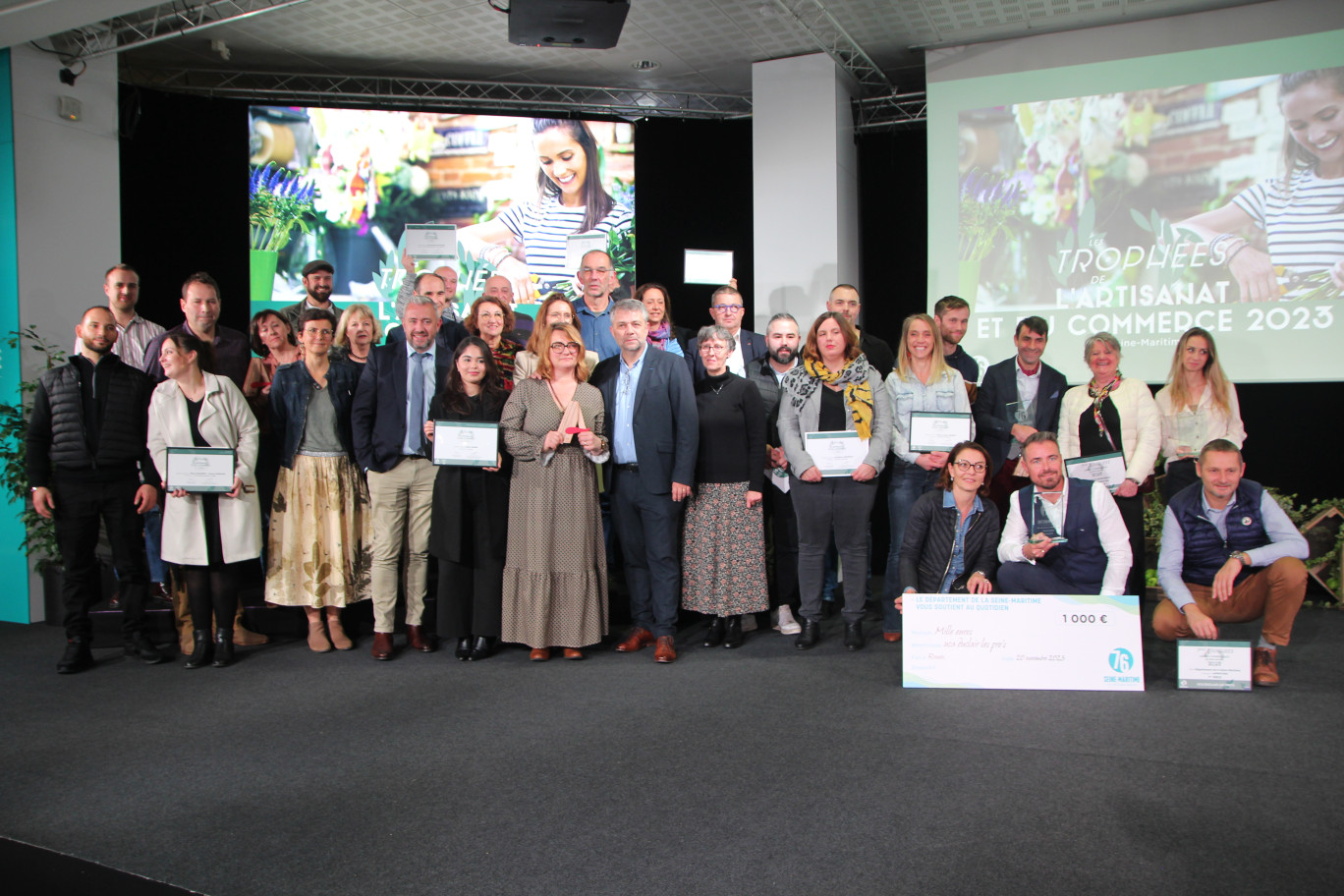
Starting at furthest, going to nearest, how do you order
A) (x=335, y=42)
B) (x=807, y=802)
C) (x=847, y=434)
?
(x=335, y=42)
(x=847, y=434)
(x=807, y=802)

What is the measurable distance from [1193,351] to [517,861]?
12.1 feet

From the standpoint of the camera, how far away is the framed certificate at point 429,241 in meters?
5.77

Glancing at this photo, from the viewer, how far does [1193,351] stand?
4.12 meters

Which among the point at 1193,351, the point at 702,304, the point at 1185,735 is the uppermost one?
the point at 702,304

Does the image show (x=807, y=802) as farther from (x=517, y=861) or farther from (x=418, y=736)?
(x=418, y=736)

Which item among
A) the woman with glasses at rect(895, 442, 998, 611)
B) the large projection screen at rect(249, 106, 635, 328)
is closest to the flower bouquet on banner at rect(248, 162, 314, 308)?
the large projection screen at rect(249, 106, 635, 328)

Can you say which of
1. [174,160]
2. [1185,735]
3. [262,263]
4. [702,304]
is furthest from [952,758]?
[174,160]

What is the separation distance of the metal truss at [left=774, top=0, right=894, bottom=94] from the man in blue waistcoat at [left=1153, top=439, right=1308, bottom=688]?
3.76 meters

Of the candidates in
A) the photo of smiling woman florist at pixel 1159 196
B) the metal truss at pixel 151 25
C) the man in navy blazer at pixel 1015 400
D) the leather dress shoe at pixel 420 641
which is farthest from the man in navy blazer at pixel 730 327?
the metal truss at pixel 151 25

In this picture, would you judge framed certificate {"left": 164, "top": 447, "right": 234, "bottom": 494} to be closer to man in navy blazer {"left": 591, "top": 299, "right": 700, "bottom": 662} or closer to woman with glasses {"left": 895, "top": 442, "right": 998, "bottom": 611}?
man in navy blazer {"left": 591, "top": 299, "right": 700, "bottom": 662}

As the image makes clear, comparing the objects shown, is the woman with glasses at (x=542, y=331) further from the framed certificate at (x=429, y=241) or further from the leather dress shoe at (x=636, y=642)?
the framed certificate at (x=429, y=241)

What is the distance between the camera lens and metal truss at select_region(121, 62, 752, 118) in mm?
7094

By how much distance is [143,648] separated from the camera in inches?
158

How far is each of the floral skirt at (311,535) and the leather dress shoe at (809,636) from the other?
201 cm
